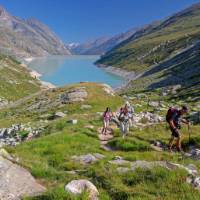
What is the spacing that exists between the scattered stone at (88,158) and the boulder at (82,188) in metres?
4.73

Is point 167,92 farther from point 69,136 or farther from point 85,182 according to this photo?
point 85,182

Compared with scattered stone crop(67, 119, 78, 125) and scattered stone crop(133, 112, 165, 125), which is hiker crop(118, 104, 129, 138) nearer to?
scattered stone crop(133, 112, 165, 125)

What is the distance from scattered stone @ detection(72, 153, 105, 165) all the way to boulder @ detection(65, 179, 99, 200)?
473 cm

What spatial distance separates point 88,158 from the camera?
16641mm

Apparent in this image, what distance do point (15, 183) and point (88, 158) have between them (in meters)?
5.28

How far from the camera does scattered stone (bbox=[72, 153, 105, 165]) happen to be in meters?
16.1

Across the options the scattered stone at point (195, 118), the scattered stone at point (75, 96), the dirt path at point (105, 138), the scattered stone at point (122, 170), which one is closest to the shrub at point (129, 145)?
the dirt path at point (105, 138)

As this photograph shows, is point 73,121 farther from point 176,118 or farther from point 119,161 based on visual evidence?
point 119,161

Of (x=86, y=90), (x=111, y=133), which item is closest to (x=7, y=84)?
(x=86, y=90)

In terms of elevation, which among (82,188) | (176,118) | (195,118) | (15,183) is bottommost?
(15,183)

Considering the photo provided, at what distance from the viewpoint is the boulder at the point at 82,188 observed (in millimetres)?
10538

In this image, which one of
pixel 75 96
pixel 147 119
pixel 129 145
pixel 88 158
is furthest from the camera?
pixel 75 96

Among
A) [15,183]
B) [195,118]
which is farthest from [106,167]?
[195,118]

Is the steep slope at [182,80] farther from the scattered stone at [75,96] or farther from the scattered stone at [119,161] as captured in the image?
the scattered stone at [119,161]
